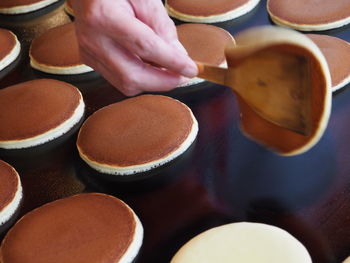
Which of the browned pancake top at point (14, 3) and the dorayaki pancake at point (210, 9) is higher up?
the dorayaki pancake at point (210, 9)

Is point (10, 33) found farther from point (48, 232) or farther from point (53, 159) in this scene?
point (48, 232)

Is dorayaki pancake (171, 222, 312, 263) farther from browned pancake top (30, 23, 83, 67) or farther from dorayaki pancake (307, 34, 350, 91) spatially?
browned pancake top (30, 23, 83, 67)

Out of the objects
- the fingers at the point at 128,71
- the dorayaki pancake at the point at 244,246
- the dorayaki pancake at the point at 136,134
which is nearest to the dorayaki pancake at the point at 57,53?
the dorayaki pancake at the point at 136,134

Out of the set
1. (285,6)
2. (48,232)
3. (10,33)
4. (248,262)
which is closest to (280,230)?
(248,262)

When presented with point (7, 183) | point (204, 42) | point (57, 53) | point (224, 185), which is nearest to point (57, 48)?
point (57, 53)

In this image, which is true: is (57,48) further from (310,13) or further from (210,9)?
(310,13)

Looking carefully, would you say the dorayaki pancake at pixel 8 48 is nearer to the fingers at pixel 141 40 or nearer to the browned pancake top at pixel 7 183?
the browned pancake top at pixel 7 183
